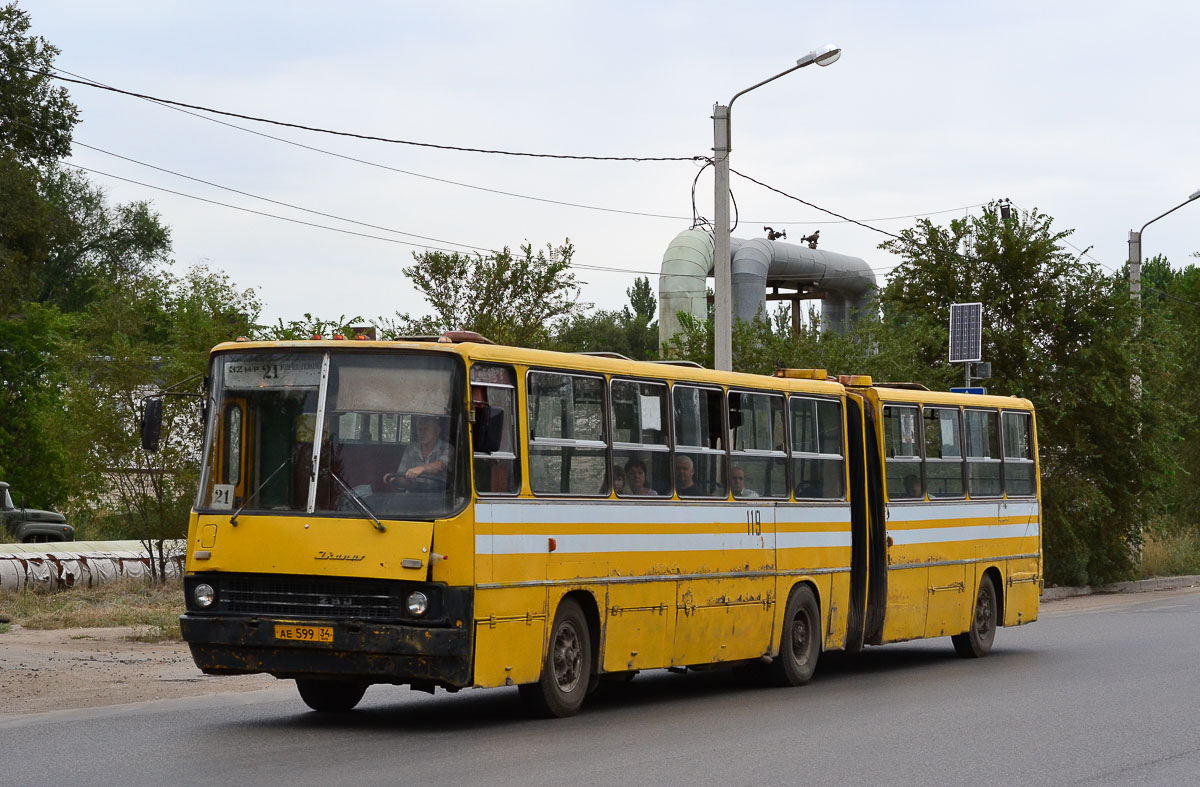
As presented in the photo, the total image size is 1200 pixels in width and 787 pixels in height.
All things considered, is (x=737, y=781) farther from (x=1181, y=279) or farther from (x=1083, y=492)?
(x=1181, y=279)

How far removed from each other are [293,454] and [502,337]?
20.7 meters

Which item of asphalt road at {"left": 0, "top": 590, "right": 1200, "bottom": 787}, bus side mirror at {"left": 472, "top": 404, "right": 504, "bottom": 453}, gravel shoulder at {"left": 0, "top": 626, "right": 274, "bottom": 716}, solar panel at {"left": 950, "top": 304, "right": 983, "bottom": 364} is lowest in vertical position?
asphalt road at {"left": 0, "top": 590, "right": 1200, "bottom": 787}

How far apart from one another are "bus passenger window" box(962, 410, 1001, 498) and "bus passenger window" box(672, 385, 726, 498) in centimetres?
568

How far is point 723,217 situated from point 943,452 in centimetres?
511

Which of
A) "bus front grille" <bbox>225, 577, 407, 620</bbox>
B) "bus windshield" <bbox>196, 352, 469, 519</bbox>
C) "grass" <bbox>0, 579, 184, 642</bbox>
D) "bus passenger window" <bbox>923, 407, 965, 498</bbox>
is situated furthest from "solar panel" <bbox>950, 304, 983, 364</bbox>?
"bus front grille" <bbox>225, 577, 407, 620</bbox>

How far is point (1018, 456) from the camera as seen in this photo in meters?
21.7

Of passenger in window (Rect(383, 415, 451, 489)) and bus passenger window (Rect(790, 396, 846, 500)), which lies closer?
passenger in window (Rect(383, 415, 451, 489))

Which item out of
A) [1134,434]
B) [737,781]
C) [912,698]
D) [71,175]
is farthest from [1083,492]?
[71,175]

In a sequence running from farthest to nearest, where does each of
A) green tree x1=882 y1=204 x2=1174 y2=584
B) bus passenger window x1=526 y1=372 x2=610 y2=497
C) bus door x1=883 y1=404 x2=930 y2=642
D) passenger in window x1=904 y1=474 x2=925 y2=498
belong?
green tree x1=882 y1=204 x2=1174 y2=584 → passenger in window x1=904 y1=474 x2=925 y2=498 → bus door x1=883 y1=404 x2=930 y2=642 → bus passenger window x1=526 y1=372 x2=610 y2=497

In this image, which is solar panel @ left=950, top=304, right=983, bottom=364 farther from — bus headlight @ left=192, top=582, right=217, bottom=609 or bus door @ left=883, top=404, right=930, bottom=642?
bus headlight @ left=192, top=582, right=217, bottom=609

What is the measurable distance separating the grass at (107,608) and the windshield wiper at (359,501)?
8.14 metres

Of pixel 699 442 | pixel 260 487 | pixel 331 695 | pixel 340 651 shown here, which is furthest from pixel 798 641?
pixel 260 487

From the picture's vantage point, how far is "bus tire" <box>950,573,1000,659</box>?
20.4 m

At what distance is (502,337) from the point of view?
108 ft
